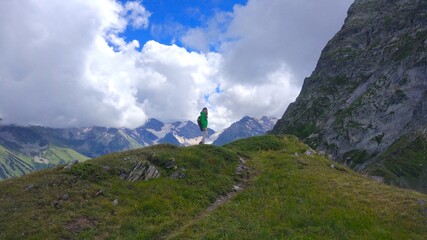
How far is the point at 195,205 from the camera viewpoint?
85.2ft

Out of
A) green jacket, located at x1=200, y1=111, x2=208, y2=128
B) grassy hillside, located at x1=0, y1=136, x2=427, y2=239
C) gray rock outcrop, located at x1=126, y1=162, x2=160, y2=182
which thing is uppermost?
green jacket, located at x1=200, y1=111, x2=208, y2=128

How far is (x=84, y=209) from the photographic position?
23.2 meters

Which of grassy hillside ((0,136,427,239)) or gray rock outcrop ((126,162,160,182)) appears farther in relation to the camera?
gray rock outcrop ((126,162,160,182))

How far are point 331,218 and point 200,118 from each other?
956 inches

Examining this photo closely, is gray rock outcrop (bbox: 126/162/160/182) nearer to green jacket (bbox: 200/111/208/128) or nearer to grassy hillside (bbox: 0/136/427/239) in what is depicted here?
grassy hillside (bbox: 0/136/427/239)

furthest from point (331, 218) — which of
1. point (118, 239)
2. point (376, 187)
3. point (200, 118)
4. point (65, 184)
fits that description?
point (200, 118)

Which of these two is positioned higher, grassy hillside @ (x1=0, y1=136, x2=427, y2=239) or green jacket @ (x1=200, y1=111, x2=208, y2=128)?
green jacket @ (x1=200, y1=111, x2=208, y2=128)

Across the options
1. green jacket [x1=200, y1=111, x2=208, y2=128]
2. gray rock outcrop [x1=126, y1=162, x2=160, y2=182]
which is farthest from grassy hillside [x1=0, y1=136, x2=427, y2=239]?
green jacket [x1=200, y1=111, x2=208, y2=128]

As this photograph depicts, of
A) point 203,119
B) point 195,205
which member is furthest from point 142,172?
point 203,119

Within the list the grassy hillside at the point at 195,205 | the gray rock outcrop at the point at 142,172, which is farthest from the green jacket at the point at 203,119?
the gray rock outcrop at the point at 142,172

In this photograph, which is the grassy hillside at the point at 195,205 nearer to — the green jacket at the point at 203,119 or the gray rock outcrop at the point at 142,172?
the gray rock outcrop at the point at 142,172

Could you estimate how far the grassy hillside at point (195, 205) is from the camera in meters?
20.3

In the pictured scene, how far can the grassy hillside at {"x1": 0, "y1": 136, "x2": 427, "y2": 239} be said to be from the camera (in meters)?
20.3

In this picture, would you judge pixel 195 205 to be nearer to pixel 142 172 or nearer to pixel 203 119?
pixel 142 172
